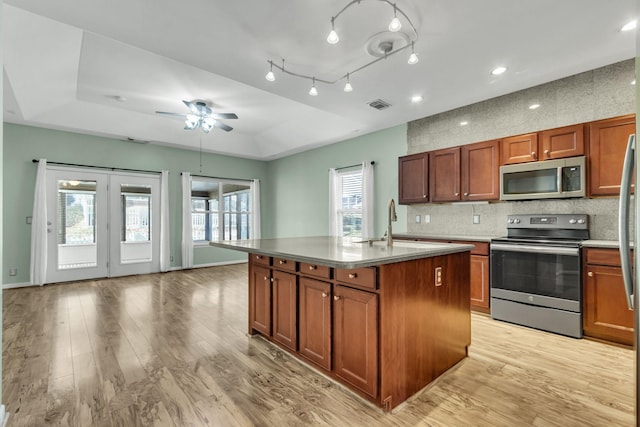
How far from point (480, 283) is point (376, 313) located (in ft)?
7.84

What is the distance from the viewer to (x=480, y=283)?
146 inches

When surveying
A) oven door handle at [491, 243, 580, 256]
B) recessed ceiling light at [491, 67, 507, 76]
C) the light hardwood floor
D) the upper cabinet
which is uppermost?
recessed ceiling light at [491, 67, 507, 76]

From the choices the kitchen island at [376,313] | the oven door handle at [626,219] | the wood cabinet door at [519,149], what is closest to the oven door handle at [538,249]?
the wood cabinet door at [519,149]

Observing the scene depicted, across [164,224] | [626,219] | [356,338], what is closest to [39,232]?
[164,224]

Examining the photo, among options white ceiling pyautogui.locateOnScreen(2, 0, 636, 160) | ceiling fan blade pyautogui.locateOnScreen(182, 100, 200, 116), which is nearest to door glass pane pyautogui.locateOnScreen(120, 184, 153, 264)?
white ceiling pyautogui.locateOnScreen(2, 0, 636, 160)

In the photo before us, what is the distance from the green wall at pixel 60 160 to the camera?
5152 mm

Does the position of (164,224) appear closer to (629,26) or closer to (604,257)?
(604,257)

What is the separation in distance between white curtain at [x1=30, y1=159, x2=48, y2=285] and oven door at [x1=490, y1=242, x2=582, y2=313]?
271 inches

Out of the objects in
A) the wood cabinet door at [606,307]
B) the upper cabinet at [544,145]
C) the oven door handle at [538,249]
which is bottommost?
the wood cabinet door at [606,307]

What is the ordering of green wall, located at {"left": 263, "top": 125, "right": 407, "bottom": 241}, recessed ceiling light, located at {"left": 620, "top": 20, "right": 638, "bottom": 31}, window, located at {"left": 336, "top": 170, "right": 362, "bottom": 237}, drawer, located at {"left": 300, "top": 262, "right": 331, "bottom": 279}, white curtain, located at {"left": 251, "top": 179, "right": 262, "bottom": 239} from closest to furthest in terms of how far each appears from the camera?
drawer, located at {"left": 300, "top": 262, "right": 331, "bottom": 279}, recessed ceiling light, located at {"left": 620, "top": 20, "right": 638, "bottom": 31}, green wall, located at {"left": 263, "top": 125, "right": 407, "bottom": 241}, window, located at {"left": 336, "top": 170, "right": 362, "bottom": 237}, white curtain, located at {"left": 251, "top": 179, "right": 262, "bottom": 239}

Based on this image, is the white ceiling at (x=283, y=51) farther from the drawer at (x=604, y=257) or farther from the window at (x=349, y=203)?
the drawer at (x=604, y=257)

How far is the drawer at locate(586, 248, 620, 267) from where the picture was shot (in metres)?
2.83

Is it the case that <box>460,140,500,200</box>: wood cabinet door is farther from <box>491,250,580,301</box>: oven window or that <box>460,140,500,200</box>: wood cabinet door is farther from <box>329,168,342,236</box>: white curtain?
<box>329,168,342,236</box>: white curtain

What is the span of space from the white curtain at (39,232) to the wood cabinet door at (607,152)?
777 centimetres
